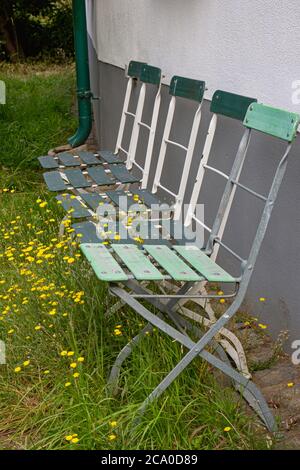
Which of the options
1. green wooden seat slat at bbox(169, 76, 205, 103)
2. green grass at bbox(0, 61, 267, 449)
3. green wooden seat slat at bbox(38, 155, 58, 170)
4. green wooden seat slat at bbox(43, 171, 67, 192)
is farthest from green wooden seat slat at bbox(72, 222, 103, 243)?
green wooden seat slat at bbox(38, 155, 58, 170)

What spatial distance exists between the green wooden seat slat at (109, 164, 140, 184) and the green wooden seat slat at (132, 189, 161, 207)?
8.2 inches

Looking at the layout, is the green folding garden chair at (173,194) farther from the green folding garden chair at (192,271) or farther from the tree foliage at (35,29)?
the tree foliage at (35,29)

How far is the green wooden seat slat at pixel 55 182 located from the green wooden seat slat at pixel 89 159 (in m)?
0.37

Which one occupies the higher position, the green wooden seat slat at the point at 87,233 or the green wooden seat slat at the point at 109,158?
the green wooden seat slat at the point at 87,233

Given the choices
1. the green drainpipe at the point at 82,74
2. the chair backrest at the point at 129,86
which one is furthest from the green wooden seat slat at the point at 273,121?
the green drainpipe at the point at 82,74

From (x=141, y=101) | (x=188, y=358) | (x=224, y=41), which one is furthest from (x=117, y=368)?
(x=141, y=101)

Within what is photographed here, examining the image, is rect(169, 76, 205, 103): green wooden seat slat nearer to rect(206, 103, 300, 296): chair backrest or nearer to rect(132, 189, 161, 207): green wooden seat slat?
rect(132, 189, 161, 207): green wooden seat slat

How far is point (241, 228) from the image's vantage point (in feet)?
12.4

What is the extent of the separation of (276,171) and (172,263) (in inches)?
25.5

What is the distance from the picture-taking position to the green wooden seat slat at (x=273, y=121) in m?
2.79

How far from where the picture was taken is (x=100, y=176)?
4547 mm

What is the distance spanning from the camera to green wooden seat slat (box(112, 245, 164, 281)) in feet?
8.71
